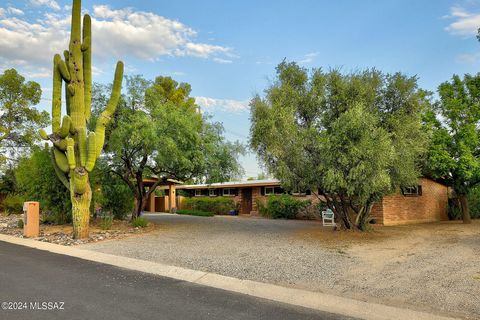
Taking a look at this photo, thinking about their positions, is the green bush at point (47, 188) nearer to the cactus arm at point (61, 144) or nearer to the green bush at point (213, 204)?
the cactus arm at point (61, 144)

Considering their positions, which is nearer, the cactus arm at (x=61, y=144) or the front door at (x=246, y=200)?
the cactus arm at (x=61, y=144)

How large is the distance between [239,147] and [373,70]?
6.87 m

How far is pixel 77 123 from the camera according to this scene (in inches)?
523

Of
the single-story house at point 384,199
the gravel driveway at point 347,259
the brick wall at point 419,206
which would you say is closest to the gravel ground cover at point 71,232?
the gravel driveway at point 347,259

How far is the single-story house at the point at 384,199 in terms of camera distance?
1818 centimetres

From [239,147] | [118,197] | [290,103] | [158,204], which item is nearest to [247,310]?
[290,103]

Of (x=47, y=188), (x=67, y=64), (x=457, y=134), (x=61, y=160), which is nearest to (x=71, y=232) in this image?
(x=61, y=160)

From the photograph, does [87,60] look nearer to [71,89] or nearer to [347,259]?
[71,89]

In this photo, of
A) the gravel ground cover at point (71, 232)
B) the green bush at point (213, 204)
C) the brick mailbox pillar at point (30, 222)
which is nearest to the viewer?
the gravel ground cover at point (71, 232)

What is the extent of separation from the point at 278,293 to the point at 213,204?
22.0 meters

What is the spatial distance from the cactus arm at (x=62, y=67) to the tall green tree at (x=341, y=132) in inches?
273

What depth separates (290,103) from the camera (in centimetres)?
1318

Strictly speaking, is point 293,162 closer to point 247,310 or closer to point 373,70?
point 373,70

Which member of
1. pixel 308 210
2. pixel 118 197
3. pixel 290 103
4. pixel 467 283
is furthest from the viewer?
pixel 308 210
